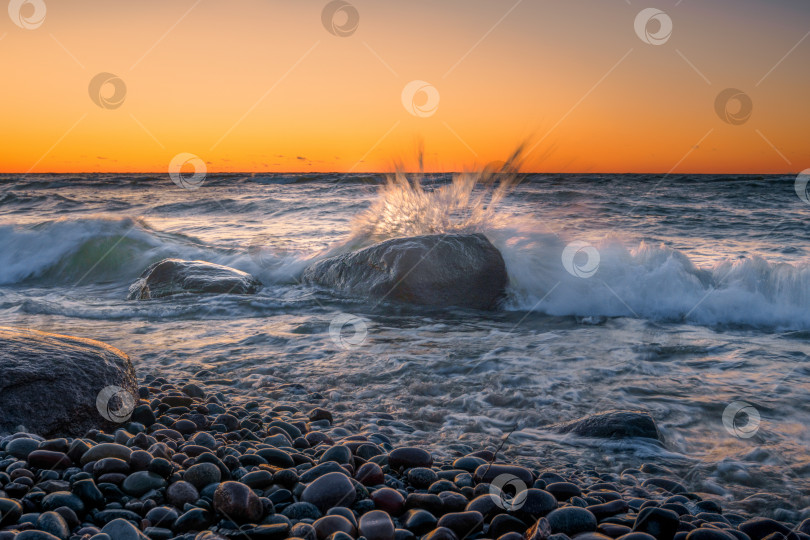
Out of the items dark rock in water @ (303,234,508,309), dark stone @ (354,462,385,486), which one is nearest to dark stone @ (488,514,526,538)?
dark stone @ (354,462,385,486)

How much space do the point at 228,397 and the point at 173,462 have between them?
3.76 feet

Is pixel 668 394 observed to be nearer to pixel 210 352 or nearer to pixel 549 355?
pixel 549 355

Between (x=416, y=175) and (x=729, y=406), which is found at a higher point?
(x=416, y=175)

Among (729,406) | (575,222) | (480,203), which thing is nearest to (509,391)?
(729,406)

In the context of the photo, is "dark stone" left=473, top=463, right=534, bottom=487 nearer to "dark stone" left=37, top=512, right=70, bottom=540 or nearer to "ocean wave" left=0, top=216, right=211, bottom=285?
"dark stone" left=37, top=512, right=70, bottom=540

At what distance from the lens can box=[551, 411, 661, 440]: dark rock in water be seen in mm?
2789

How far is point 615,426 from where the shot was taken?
9.22 feet

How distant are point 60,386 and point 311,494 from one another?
5.34 ft

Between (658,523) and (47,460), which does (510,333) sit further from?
(47,460)

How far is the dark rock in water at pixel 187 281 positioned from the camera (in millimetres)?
7031

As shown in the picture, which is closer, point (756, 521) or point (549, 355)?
point (756, 521)

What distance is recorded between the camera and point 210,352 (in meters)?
4.40

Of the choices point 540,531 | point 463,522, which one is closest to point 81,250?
point 463,522

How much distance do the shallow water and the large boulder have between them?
0.81 meters
